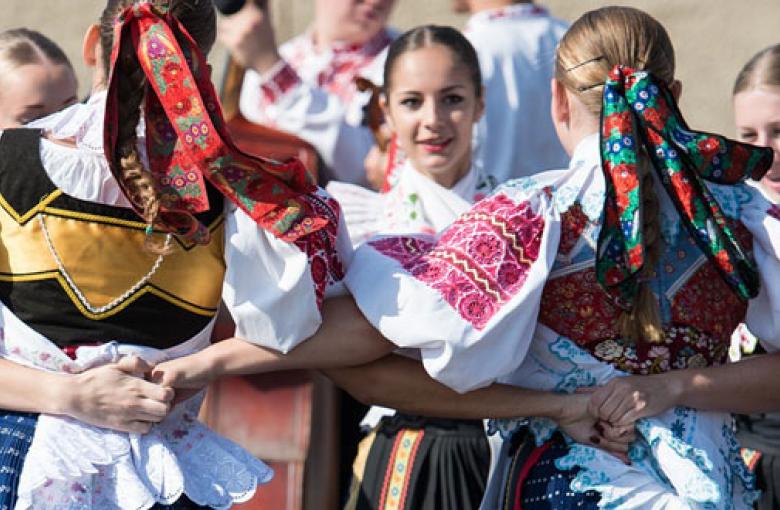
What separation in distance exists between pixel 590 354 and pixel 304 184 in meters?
0.60

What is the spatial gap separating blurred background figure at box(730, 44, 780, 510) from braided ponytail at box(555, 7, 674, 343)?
2.26 feet

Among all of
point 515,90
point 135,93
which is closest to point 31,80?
point 135,93

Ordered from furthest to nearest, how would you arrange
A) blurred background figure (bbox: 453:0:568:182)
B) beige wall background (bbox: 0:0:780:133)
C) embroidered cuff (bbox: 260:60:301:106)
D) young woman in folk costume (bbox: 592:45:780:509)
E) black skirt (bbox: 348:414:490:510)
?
beige wall background (bbox: 0:0:780:133), embroidered cuff (bbox: 260:60:301:106), blurred background figure (bbox: 453:0:568:182), black skirt (bbox: 348:414:490:510), young woman in folk costume (bbox: 592:45:780:509)

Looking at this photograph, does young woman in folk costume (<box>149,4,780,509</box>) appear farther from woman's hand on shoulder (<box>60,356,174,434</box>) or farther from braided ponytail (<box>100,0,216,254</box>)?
braided ponytail (<box>100,0,216,254</box>)

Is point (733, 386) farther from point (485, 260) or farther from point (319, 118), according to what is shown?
point (319, 118)

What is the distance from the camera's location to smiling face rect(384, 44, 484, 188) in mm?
3801

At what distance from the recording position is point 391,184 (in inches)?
156

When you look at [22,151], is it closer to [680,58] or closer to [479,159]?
[479,159]

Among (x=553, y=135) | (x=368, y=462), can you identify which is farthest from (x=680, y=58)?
(x=368, y=462)

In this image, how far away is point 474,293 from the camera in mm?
2725

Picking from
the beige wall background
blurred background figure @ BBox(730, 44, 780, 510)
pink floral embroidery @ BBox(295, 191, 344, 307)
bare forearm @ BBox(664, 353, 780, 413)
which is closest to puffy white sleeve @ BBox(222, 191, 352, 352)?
pink floral embroidery @ BBox(295, 191, 344, 307)

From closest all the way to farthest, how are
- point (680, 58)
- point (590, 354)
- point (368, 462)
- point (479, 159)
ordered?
point (590, 354) → point (368, 462) → point (479, 159) → point (680, 58)

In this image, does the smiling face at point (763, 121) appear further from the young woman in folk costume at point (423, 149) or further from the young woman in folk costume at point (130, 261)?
the young woman in folk costume at point (130, 261)

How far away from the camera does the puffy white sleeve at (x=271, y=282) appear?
2.65 m
